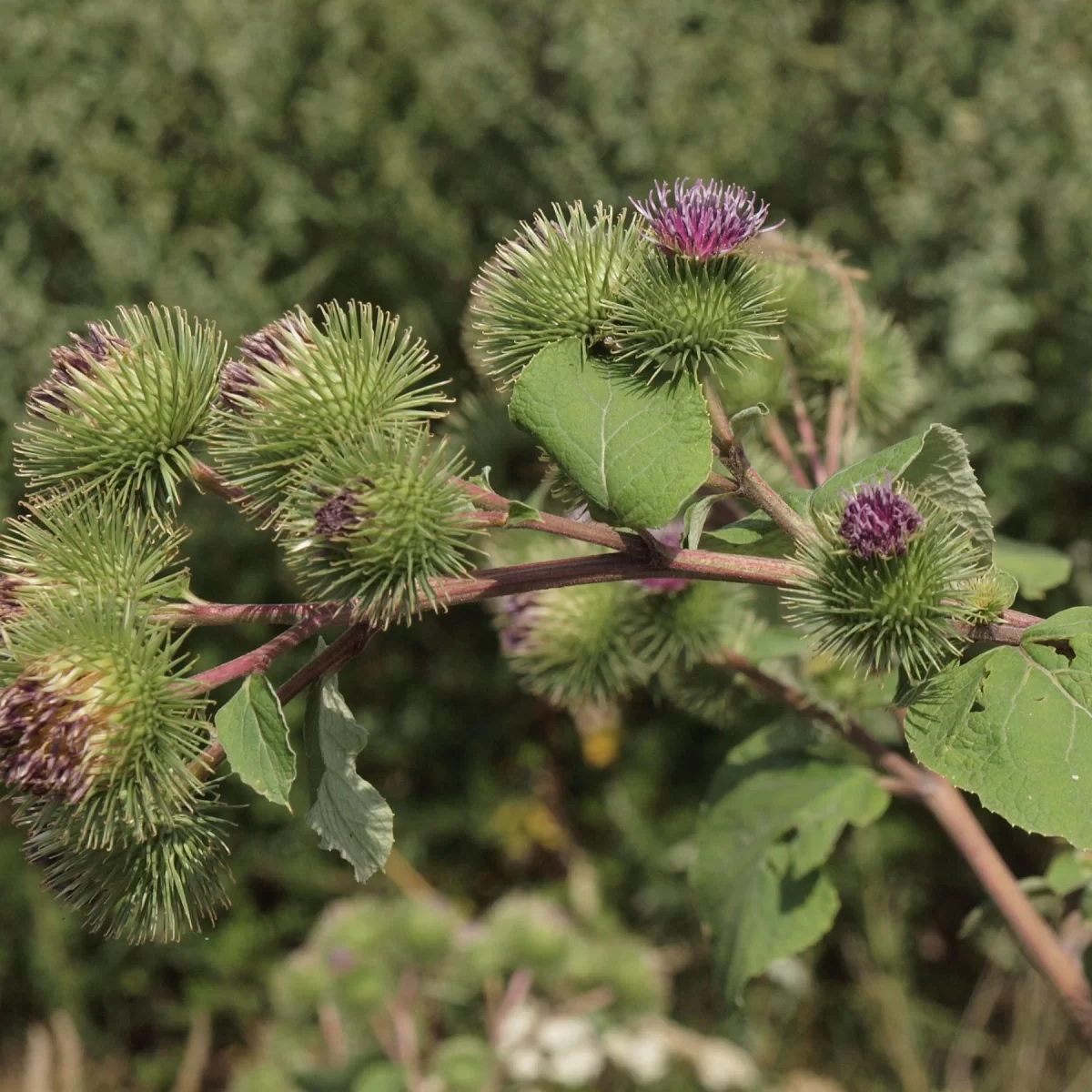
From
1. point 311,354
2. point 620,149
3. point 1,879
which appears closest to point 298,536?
point 311,354

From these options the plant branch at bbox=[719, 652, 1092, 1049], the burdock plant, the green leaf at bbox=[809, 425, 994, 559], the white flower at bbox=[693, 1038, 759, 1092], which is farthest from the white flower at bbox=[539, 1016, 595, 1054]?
the green leaf at bbox=[809, 425, 994, 559]

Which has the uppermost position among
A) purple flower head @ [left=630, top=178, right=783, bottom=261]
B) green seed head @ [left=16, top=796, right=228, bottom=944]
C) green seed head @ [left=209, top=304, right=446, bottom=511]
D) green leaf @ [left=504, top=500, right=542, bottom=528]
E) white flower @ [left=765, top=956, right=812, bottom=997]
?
purple flower head @ [left=630, top=178, right=783, bottom=261]

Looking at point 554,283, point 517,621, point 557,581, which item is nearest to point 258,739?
point 557,581

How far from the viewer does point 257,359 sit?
1160 millimetres

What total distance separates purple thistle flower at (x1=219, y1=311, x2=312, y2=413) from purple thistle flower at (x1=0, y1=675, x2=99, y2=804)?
1.12 feet

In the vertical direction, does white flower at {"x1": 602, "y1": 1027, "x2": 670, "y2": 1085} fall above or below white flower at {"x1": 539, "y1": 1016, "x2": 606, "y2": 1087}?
below

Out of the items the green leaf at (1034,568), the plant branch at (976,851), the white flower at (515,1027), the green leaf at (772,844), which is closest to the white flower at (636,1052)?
the white flower at (515,1027)

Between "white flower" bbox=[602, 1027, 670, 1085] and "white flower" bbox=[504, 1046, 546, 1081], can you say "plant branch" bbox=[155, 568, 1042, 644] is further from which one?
"white flower" bbox=[602, 1027, 670, 1085]

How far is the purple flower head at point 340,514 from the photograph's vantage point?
1.01 metres

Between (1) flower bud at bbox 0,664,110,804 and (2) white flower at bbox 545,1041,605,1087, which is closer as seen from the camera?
(1) flower bud at bbox 0,664,110,804

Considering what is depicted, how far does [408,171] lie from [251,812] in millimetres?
2093

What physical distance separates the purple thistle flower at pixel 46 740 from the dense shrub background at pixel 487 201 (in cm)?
230

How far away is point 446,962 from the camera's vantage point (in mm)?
2680

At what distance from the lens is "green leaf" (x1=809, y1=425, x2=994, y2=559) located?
1.12 metres
